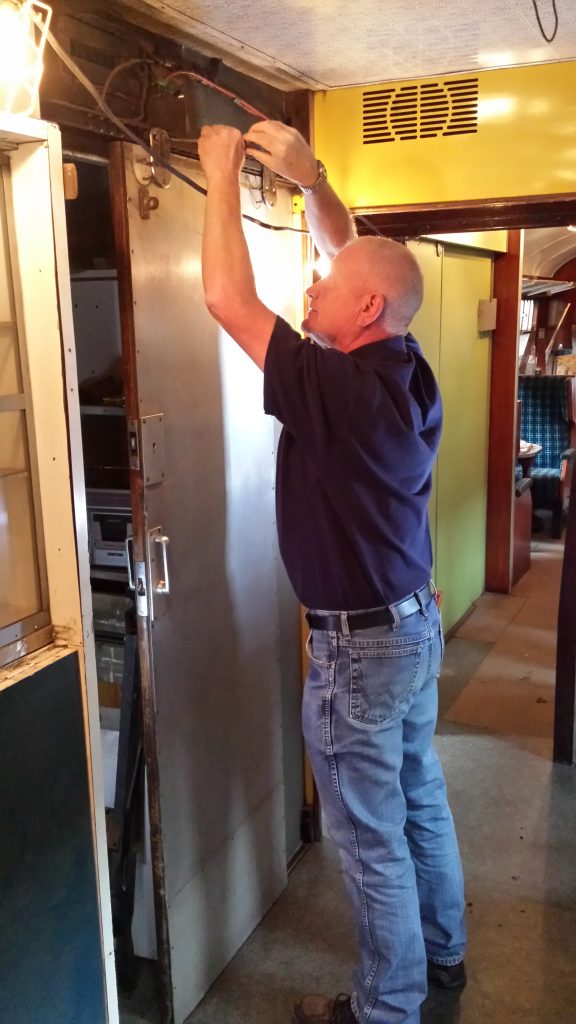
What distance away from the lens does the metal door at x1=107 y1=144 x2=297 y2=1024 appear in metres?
1.74

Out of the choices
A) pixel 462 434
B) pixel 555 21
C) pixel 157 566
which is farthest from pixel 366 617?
pixel 462 434

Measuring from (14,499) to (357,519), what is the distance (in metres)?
0.66

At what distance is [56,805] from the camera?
1.47 m

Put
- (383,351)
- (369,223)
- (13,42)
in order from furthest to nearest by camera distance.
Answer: (369,223) < (383,351) < (13,42)

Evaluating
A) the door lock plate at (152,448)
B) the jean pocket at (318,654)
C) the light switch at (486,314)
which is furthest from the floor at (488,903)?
the light switch at (486,314)

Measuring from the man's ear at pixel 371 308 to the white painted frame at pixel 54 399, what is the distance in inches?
22.7

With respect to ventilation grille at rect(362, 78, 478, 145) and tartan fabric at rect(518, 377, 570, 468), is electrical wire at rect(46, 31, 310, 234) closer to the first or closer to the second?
ventilation grille at rect(362, 78, 478, 145)

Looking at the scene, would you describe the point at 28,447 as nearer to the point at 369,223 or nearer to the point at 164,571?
the point at 164,571

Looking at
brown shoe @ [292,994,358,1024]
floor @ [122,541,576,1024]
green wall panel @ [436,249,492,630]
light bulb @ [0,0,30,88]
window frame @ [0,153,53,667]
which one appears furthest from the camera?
green wall panel @ [436,249,492,630]

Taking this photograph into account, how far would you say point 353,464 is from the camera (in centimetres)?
160

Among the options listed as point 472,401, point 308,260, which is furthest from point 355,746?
point 472,401

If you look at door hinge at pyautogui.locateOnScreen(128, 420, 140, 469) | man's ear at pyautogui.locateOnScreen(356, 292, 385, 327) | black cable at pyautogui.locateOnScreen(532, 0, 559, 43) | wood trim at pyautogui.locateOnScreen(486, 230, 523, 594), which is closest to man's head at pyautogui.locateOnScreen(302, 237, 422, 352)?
man's ear at pyautogui.locateOnScreen(356, 292, 385, 327)

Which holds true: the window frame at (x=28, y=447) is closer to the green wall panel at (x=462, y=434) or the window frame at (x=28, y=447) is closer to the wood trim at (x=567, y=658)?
the wood trim at (x=567, y=658)

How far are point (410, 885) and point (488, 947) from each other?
56cm
